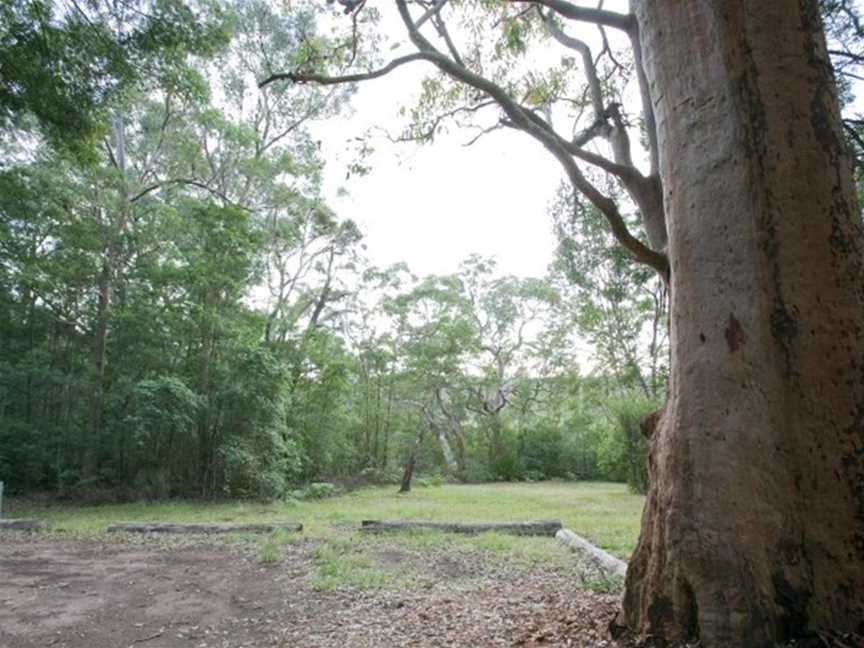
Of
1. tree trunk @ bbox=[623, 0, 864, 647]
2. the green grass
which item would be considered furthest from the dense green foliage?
tree trunk @ bbox=[623, 0, 864, 647]

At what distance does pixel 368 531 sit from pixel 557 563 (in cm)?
320

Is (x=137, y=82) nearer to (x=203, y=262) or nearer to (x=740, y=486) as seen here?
(x=203, y=262)

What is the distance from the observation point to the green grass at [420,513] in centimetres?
677

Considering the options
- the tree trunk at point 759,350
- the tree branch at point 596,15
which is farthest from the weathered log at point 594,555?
the tree branch at point 596,15

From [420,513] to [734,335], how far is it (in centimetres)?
864

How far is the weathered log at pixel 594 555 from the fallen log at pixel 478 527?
1.11ft

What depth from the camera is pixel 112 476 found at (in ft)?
39.2

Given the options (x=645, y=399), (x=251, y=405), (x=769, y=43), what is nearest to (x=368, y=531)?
(x=251, y=405)

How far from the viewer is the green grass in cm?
677

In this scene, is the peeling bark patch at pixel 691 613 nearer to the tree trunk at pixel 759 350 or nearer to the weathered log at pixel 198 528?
the tree trunk at pixel 759 350

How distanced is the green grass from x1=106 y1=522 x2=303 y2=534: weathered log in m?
0.24

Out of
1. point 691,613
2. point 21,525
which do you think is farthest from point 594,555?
point 21,525

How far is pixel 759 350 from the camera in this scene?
2.11 meters

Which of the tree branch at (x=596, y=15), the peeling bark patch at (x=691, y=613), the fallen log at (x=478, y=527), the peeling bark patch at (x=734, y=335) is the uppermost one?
the tree branch at (x=596, y=15)
